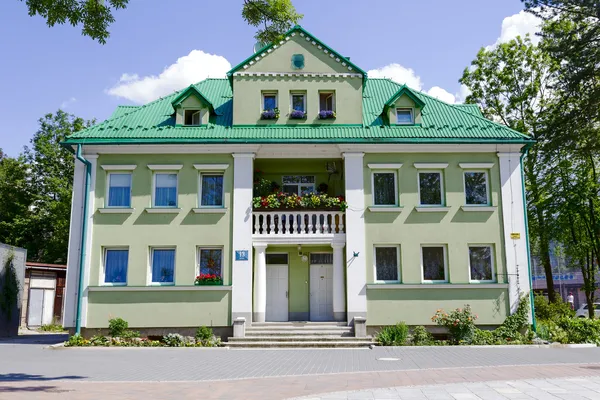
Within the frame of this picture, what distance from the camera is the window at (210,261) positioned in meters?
19.8

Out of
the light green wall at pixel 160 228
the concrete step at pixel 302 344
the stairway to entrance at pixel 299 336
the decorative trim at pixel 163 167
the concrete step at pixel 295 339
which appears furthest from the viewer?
the decorative trim at pixel 163 167

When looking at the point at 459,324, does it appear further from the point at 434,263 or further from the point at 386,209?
the point at 386,209

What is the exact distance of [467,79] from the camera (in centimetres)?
3256

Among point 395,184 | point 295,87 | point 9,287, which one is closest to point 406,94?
point 395,184

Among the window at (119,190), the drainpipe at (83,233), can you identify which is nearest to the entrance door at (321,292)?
the window at (119,190)

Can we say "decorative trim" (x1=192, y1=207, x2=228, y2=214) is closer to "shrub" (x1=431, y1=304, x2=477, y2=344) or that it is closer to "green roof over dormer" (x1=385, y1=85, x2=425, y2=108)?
"green roof over dormer" (x1=385, y1=85, x2=425, y2=108)

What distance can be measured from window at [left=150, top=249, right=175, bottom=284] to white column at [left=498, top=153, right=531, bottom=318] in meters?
12.5

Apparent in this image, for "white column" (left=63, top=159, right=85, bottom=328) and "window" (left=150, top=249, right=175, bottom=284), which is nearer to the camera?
"white column" (left=63, top=159, right=85, bottom=328)

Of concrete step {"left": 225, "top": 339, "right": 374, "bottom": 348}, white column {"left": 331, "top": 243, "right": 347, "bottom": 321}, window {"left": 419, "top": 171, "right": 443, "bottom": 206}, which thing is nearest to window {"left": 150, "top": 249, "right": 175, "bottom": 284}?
concrete step {"left": 225, "top": 339, "right": 374, "bottom": 348}

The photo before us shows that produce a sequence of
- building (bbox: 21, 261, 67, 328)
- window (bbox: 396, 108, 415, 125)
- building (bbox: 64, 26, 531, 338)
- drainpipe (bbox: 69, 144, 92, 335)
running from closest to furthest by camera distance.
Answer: drainpipe (bbox: 69, 144, 92, 335) → building (bbox: 64, 26, 531, 338) → window (bbox: 396, 108, 415, 125) → building (bbox: 21, 261, 67, 328)

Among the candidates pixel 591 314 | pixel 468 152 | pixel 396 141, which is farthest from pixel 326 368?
pixel 591 314

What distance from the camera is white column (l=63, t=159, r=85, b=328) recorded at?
62.3 feet

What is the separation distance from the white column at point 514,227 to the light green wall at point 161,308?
10.5m

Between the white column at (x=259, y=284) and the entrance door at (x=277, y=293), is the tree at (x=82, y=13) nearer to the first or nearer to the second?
the white column at (x=259, y=284)
